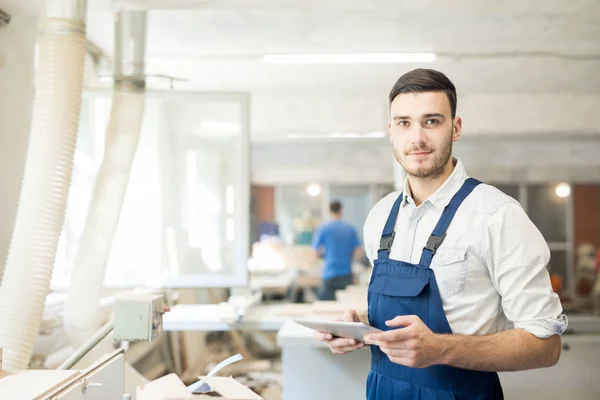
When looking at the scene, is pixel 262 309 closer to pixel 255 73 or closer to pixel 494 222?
pixel 255 73

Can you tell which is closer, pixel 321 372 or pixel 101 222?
pixel 101 222

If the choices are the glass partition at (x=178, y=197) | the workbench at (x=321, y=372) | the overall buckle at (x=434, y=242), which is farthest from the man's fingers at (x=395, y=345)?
the glass partition at (x=178, y=197)

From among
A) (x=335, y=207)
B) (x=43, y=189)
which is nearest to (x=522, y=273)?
(x=43, y=189)

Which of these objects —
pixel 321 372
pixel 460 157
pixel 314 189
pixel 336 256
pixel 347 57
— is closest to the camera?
pixel 321 372

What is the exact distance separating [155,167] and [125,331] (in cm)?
209

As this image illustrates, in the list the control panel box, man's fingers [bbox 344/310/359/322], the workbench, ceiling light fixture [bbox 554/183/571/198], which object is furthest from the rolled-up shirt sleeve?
ceiling light fixture [bbox 554/183/571/198]

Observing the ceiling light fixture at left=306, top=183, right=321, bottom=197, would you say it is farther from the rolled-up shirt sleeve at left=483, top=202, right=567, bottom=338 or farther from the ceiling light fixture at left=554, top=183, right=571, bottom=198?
the rolled-up shirt sleeve at left=483, top=202, right=567, bottom=338

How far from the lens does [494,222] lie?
158 centimetres

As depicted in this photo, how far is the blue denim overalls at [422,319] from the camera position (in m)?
1.62

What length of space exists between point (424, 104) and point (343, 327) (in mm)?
726

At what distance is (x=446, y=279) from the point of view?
1627 mm

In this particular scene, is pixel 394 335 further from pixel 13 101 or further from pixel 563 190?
pixel 563 190

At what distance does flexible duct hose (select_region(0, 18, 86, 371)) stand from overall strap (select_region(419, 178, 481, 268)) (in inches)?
64.1

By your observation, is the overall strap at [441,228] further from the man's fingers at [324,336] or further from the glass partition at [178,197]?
the glass partition at [178,197]
